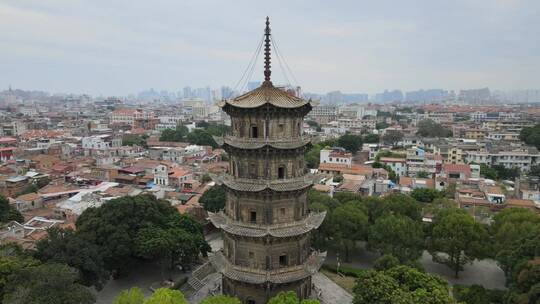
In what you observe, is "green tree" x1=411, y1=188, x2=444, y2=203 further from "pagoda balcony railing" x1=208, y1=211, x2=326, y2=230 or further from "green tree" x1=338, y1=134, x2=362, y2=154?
"green tree" x1=338, y1=134, x2=362, y2=154

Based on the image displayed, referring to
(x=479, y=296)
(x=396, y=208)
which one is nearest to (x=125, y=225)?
(x=396, y=208)

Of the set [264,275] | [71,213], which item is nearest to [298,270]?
[264,275]

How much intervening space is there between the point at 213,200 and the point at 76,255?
21.8m

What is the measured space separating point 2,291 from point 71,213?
924 inches

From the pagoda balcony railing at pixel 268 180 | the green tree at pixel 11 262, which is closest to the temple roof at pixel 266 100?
the pagoda balcony railing at pixel 268 180

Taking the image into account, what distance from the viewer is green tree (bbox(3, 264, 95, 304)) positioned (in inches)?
904

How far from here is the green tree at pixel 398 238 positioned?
35.2 meters

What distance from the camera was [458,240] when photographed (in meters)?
35.0

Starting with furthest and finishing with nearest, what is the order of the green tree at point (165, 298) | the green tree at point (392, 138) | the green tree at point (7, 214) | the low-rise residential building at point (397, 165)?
1. the green tree at point (392, 138)
2. the low-rise residential building at point (397, 165)
3. the green tree at point (7, 214)
4. the green tree at point (165, 298)

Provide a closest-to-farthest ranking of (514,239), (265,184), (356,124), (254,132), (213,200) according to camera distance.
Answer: (265,184) < (254,132) < (514,239) < (213,200) < (356,124)

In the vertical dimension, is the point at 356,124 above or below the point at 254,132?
below

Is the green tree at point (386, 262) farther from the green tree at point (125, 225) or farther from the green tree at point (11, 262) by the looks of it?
the green tree at point (11, 262)

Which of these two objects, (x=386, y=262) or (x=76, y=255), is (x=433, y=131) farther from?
(x=76, y=255)

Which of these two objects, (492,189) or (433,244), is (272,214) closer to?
(433,244)
